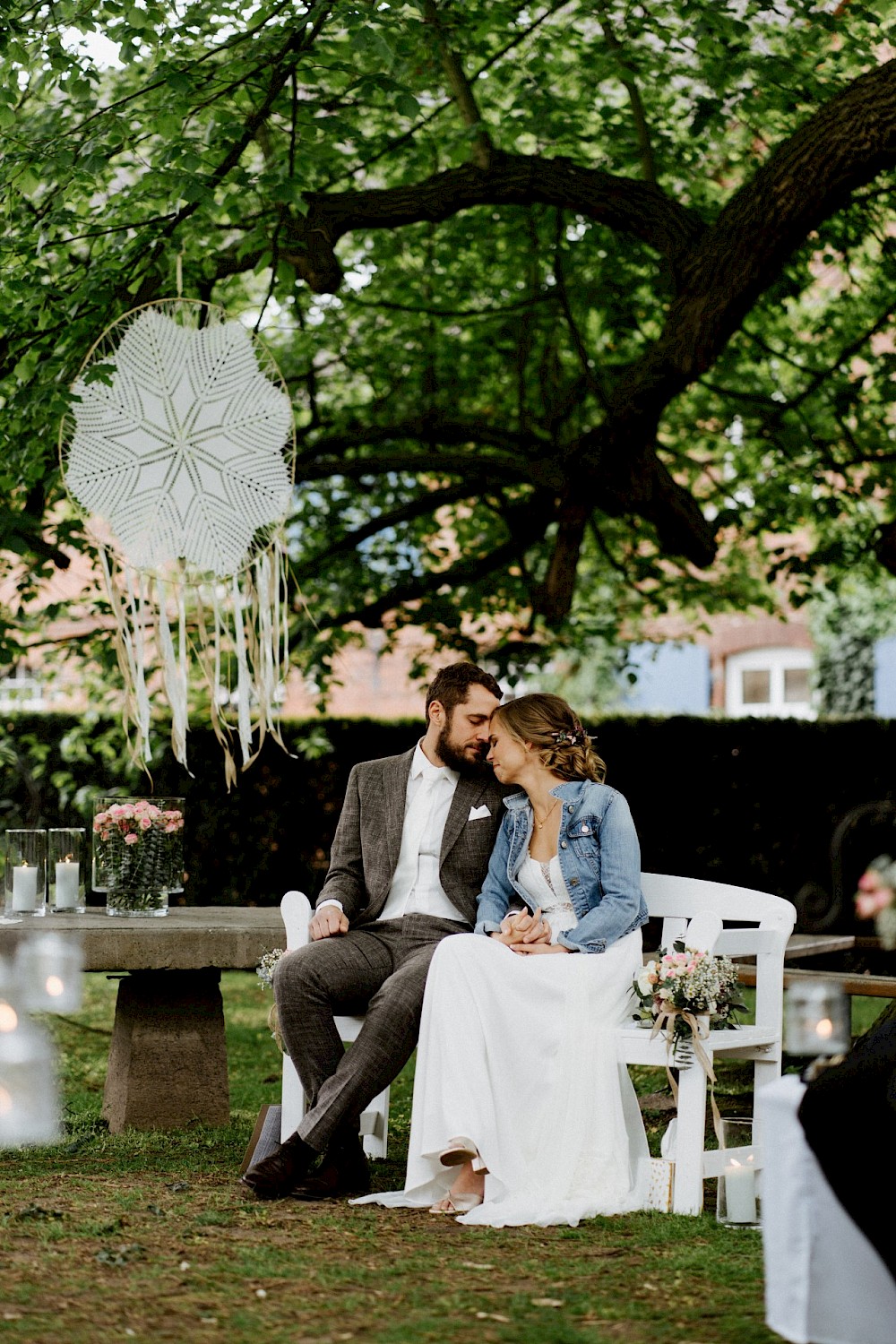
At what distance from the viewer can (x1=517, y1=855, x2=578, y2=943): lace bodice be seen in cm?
483

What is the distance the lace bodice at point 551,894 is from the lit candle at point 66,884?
5.99 feet

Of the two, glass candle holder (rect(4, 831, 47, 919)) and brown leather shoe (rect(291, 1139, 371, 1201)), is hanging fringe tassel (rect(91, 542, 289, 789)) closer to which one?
glass candle holder (rect(4, 831, 47, 919))

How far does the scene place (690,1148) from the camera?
436 cm

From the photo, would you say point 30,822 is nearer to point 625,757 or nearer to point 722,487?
point 625,757

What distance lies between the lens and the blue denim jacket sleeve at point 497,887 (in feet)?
16.0

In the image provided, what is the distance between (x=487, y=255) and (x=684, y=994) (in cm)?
587

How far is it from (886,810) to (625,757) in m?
1.92

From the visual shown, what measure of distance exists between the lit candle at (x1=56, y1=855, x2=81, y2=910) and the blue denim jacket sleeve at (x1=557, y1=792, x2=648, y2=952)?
2.00 meters

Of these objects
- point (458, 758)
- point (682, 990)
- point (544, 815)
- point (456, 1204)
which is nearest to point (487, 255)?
point (458, 758)

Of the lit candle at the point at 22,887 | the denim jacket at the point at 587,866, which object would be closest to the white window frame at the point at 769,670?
the lit candle at the point at 22,887

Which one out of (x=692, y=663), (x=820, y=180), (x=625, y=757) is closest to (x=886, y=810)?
(x=625, y=757)

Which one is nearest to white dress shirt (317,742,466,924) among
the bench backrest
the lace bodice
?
the lace bodice

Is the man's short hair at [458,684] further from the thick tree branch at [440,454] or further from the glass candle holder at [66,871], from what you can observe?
the thick tree branch at [440,454]

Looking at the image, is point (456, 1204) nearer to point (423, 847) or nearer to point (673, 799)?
point (423, 847)
